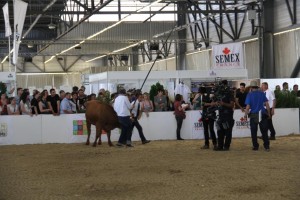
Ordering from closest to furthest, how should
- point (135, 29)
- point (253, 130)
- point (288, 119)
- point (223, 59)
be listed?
point (253, 130) → point (288, 119) → point (223, 59) → point (135, 29)

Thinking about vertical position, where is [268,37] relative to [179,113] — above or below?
above

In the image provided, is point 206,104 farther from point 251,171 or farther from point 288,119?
point 288,119

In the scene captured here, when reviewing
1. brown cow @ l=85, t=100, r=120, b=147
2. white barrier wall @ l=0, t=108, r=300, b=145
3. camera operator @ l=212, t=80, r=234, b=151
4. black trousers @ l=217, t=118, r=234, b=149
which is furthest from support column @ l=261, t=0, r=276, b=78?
camera operator @ l=212, t=80, r=234, b=151

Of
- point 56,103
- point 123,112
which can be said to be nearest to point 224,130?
point 123,112

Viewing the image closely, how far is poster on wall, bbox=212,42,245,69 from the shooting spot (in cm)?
2244

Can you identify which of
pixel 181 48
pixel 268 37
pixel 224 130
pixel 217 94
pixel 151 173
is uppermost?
pixel 181 48

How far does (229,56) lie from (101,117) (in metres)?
7.88

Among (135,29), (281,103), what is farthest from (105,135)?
(135,29)

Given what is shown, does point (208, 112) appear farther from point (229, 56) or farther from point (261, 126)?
point (229, 56)

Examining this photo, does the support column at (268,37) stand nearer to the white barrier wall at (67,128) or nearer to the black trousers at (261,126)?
the white barrier wall at (67,128)

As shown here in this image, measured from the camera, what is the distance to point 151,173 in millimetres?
10312

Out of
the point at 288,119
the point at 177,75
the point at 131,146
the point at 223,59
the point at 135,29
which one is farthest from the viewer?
the point at 135,29

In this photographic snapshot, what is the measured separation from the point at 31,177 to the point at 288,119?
1151 centimetres

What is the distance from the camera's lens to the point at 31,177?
1007cm
